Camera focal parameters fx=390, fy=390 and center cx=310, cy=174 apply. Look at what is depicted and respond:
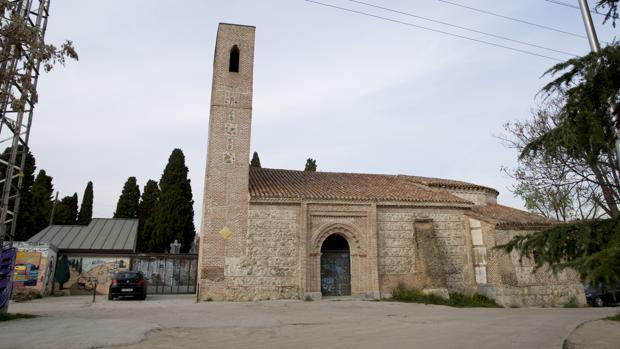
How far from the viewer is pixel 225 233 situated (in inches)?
693

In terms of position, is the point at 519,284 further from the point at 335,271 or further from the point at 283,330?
the point at 283,330

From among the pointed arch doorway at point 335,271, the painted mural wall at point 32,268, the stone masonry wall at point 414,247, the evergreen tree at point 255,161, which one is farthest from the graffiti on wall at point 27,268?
the evergreen tree at point 255,161

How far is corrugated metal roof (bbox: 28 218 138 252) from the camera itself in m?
22.8

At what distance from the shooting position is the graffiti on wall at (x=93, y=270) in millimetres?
21797

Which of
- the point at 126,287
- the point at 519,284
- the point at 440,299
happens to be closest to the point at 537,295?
the point at 519,284

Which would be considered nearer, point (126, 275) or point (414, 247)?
point (126, 275)

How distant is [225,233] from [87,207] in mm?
29901

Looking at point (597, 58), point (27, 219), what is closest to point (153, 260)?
point (27, 219)

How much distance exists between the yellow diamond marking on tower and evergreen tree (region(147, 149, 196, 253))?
17.9 metres

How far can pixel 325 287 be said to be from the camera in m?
18.7

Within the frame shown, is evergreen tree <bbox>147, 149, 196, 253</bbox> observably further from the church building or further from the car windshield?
the church building

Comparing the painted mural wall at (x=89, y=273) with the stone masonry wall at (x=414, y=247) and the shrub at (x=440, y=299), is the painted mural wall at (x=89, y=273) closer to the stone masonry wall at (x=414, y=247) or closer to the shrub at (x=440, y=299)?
the stone masonry wall at (x=414, y=247)

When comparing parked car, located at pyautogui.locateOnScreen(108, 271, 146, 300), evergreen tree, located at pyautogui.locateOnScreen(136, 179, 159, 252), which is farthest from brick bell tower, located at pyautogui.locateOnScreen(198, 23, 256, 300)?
evergreen tree, located at pyautogui.locateOnScreen(136, 179, 159, 252)

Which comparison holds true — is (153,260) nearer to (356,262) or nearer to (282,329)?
(356,262)
